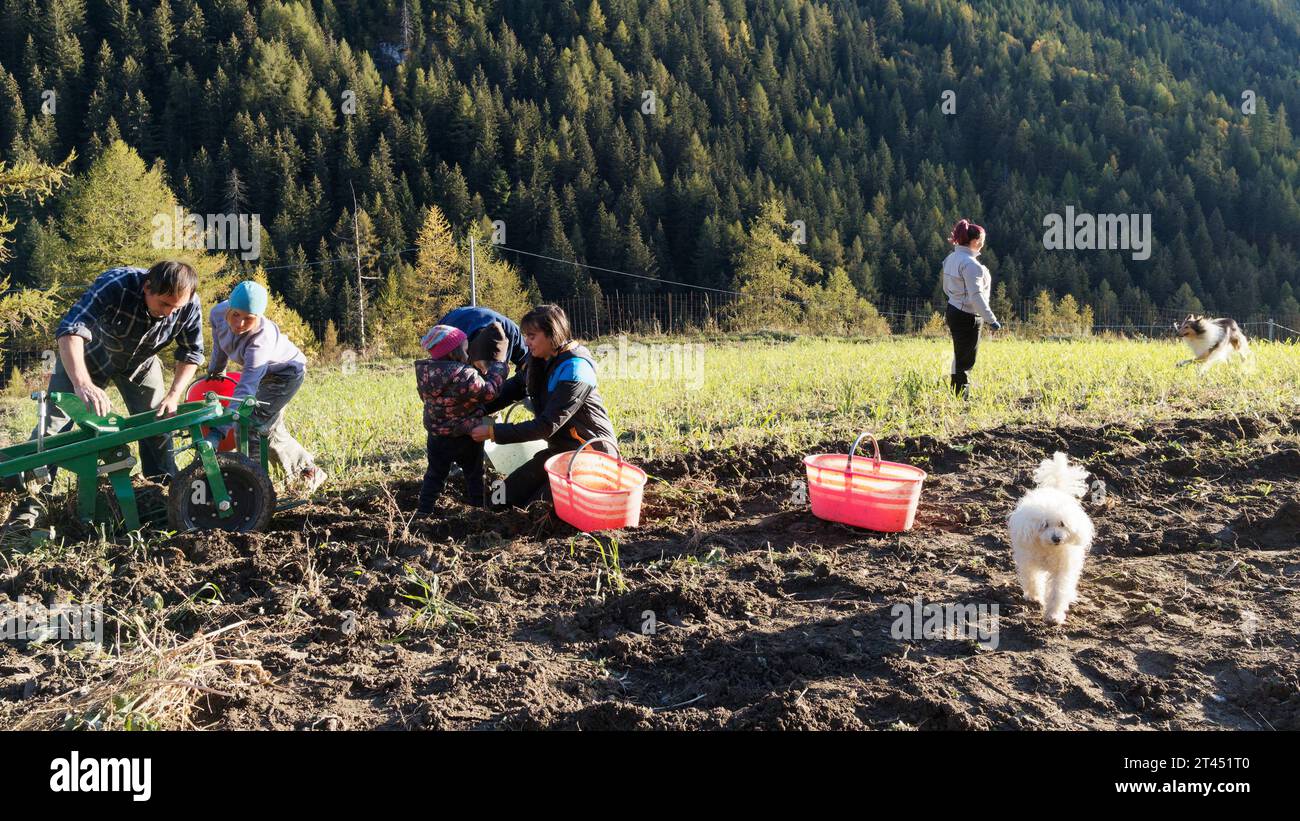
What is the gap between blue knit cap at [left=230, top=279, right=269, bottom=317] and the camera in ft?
17.9

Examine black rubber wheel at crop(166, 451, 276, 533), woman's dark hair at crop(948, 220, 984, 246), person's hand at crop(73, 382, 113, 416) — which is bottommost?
black rubber wheel at crop(166, 451, 276, 533)

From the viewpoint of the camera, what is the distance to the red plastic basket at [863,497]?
4.79 metres

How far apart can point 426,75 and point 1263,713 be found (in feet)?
315

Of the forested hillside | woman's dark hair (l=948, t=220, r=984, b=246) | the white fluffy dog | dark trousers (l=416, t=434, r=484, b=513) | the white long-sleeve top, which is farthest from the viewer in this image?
the forested hillside

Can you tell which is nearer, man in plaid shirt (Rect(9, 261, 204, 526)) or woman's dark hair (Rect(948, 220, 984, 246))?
man in plaid shirt (Rect(9, 261, 204, 526))

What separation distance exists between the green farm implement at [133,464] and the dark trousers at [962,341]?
19.3 feet

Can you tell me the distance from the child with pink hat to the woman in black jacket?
0.49 ft

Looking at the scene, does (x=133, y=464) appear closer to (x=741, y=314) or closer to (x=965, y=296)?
(x=965, y=296)

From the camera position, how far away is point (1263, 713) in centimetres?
298

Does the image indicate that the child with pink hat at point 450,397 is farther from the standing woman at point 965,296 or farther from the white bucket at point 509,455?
the standing woman at point 965,296

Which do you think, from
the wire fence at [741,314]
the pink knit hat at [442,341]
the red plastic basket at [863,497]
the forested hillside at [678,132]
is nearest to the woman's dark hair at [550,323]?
the pink knit hat at [442,341]

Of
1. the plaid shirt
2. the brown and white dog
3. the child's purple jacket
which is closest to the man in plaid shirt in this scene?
the plaid shirt

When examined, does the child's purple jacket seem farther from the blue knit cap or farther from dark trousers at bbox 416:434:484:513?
the blue knit cap
